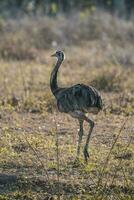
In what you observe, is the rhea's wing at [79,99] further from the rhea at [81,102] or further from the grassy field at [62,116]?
the grassy field at [62,116]

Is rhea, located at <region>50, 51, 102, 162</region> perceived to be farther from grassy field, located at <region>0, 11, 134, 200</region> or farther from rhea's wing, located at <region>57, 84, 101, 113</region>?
grassy field, located at <region>0, 11, 134, 200</region>

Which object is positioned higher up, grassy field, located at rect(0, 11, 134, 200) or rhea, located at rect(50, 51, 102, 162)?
rhea, located at rect(50, 51, 102, 162)

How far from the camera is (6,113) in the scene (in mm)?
12438

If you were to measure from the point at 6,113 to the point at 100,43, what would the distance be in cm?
1175

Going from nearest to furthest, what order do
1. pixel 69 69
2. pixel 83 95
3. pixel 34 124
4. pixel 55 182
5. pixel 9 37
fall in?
pixel 55 182, pixel 83 95, pixel 34 124, pixel 69 69, pixel 9 37

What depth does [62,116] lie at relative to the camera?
12.4 m

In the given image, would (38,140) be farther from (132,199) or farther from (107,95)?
(107,95)

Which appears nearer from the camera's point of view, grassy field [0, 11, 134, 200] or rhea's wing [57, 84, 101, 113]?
grassy field [0, 11, 134, 200]

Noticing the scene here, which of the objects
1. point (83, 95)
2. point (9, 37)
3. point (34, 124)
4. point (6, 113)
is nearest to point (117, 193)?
point (83, 95)

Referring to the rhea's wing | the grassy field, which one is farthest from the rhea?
the grassy field

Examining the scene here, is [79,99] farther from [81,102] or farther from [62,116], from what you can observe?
[62,116]

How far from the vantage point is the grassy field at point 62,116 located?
8.25 metres

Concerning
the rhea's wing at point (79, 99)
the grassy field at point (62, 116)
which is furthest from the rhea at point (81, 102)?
the grassy field at point (62, 116)

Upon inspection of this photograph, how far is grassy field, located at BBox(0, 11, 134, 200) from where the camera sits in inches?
325
